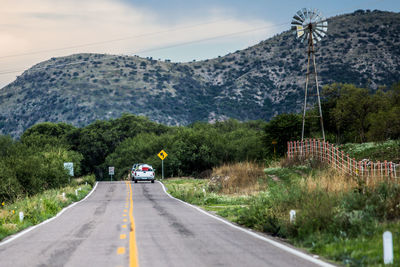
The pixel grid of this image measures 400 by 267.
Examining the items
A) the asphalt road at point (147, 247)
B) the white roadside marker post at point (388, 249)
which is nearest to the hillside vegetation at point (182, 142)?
the asphalt road at point (147, 247)

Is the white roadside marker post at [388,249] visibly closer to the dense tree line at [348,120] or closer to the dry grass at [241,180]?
the dry grass at [241,180]

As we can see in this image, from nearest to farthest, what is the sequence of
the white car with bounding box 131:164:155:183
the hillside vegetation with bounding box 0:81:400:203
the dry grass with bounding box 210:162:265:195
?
the dry grass with bounding box 210:162:265:195 → the hillside vegetation with bounding box 0:81:400:203 → the white car with bounding box 131:164:155:183

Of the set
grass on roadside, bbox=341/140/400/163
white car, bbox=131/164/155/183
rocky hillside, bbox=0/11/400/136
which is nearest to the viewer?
grass on roadside, bbox=341/140/400/163

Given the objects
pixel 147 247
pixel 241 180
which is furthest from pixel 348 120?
pixel 147 247

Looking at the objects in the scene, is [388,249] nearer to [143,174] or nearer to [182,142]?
[143,174]

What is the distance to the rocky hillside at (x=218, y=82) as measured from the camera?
14275cm

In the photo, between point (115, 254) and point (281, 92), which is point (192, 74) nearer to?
point (281, 92)

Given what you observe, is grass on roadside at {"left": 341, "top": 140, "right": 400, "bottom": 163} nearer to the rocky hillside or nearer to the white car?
the white car

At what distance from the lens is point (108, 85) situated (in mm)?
183875

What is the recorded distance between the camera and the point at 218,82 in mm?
180000

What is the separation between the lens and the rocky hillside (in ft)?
468

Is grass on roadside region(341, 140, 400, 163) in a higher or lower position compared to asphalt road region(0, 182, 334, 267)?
higher

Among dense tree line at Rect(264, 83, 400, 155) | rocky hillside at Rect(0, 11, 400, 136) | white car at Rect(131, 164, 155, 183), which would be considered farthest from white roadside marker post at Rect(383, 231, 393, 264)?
rocky hillside at Rect(0, 11, 400, 136)

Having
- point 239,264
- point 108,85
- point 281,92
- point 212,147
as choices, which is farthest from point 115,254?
point 108,85
